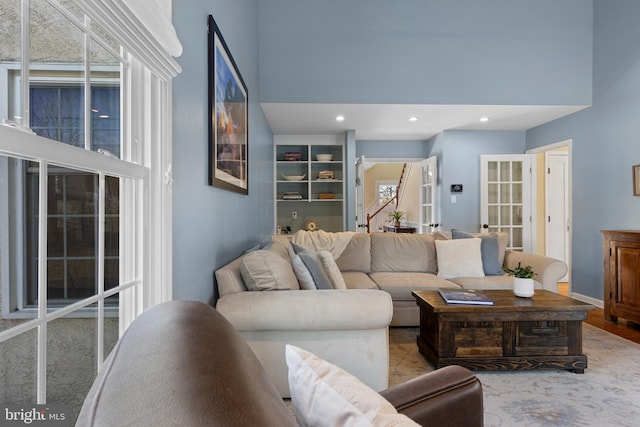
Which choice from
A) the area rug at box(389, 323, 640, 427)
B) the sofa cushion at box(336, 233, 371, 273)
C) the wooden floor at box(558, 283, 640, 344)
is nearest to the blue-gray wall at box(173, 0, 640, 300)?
the wooden floor at box(558, 283, 640, 344)

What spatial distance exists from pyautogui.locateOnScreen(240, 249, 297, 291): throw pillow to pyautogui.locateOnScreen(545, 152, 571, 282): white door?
5.42 meters

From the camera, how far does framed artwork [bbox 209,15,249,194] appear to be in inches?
79.8

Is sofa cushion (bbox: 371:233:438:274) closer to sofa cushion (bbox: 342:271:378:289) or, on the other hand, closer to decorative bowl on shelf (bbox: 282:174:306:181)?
sofa cushion (bbox: 342:271:378:289)

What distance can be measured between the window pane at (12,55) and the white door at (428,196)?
5.56m

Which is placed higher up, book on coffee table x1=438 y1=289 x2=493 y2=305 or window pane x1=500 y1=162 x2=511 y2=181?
window pane x1=500 y1=162 x2=511 y2=181

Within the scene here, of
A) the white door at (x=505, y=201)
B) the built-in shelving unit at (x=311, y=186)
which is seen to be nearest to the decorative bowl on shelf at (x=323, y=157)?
the built-in shelving unit at (x=311, y=186)

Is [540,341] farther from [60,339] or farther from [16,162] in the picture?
[16,162]

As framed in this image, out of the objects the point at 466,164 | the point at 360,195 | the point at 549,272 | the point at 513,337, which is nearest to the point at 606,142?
the point at 466,164

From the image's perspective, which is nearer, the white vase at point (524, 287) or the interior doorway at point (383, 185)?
the white vase at point (524, 287)

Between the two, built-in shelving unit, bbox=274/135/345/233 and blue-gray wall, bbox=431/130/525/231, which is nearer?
blue-gray wall, bbox=431/130/525/231

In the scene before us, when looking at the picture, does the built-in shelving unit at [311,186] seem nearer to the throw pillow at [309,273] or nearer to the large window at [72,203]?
the throw pillow at [309,273]

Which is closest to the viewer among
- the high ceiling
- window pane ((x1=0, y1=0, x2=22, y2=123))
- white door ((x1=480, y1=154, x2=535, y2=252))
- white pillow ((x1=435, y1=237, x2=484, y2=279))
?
window pane ((x1=0, y1=0, x2=22, y2=123))

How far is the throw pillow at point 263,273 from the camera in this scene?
2.07 m

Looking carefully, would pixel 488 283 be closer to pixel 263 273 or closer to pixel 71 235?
pixel 263 273
